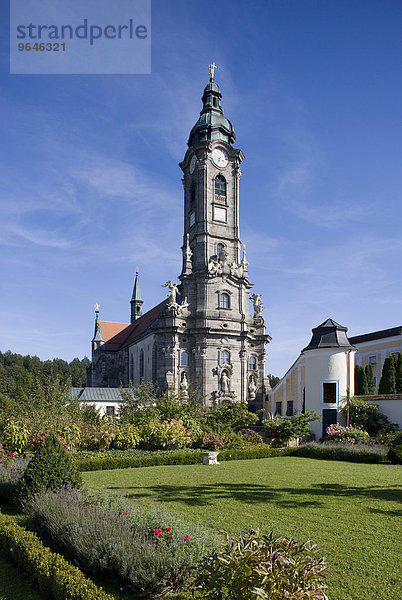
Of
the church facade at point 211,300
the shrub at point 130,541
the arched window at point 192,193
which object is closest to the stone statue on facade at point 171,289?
the church facade at point 211,300

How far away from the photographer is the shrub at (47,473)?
9.60 m

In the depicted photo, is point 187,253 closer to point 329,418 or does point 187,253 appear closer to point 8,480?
point 329,418

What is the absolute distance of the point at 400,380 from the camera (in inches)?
1230

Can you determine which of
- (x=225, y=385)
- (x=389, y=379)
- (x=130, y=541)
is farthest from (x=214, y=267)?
(x=130, y=541)

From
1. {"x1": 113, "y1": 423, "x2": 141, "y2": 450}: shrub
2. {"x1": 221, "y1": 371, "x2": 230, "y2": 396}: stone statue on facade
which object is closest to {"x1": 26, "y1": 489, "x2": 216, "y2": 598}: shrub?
{"x1": 113, "y1": 423, "x2": 141, "y2": 450}: shrub

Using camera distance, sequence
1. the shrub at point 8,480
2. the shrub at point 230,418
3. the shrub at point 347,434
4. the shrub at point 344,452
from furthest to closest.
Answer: the shrub at point 230,418
the shrub at point 347,434
the shrub at point 344,452
the shrub at point 8,480

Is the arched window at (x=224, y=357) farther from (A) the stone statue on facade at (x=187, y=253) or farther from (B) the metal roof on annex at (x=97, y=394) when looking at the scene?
(A) the stone statue on facade at (x=187, y=253)

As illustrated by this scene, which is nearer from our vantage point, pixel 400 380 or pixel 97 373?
pixel 400 380

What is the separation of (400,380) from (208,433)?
16141 millimetres

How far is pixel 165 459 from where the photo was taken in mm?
18656

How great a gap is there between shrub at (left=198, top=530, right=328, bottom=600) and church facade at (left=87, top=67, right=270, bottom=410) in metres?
→ 31.0

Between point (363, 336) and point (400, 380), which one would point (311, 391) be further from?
point (363, 336)

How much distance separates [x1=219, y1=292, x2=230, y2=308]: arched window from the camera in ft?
132

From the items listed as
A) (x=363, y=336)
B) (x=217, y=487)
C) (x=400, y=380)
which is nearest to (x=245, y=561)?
(x=217, y=487)
